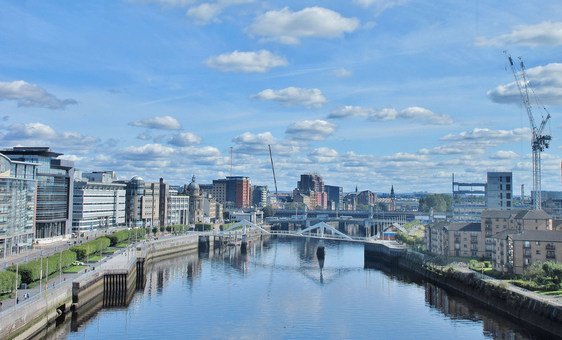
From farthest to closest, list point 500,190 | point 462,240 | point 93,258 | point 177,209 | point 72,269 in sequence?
point 177,209 → point 500,190 → point 462,240 → point 93,258 → point 72,269

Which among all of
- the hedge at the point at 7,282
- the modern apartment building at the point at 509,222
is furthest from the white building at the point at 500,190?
the hedge at the point at 7,282

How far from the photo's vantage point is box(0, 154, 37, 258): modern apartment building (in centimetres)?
8250

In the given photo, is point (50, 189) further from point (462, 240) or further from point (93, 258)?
point (462, 240)

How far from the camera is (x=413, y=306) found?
6881cm

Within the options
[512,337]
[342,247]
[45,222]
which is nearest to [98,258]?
[45,222]

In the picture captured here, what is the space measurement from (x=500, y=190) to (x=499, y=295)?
9809 centimetres

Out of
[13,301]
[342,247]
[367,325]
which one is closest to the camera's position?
[13,301]

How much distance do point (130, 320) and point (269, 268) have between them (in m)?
47.7

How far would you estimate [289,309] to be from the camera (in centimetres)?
6519

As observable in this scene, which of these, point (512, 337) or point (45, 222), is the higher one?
point (45, 222)

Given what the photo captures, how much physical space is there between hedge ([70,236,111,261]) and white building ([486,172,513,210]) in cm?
9511

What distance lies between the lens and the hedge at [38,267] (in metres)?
59.6

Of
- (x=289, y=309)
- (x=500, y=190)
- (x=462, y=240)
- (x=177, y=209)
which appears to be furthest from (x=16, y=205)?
(x=500, y=190)

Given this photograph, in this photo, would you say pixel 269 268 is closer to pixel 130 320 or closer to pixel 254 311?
pixel 254 311
